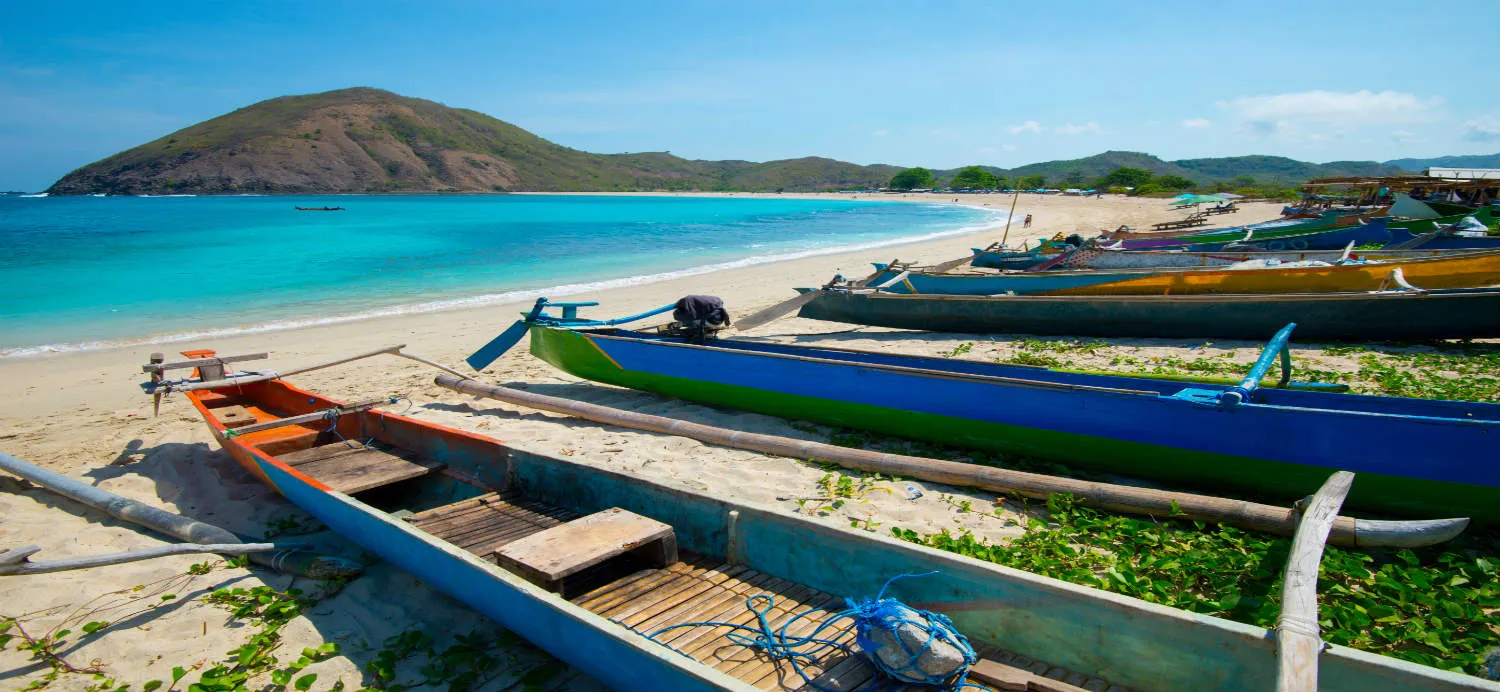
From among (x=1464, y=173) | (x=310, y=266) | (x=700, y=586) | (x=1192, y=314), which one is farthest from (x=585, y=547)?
(x=1464, y=173)

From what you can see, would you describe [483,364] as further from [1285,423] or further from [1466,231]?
[1466,231]

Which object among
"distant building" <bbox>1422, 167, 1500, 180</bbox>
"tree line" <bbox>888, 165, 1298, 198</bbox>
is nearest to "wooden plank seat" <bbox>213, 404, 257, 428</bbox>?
"tree line" <bbox>888, 165, 1298, 198</bbox>

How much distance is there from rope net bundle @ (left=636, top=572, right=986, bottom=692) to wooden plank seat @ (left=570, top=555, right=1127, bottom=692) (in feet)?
0.10

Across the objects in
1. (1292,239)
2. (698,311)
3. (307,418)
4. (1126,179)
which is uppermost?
(1126,179)

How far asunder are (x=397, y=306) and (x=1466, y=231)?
923 inches

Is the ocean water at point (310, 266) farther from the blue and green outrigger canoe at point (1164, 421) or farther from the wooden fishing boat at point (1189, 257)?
the blue and green outrigger canoe at point (1164, 421)

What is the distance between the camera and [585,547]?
390cm

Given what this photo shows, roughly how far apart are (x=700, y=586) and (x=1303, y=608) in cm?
272

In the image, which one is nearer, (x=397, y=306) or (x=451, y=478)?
(x=451, y=478)

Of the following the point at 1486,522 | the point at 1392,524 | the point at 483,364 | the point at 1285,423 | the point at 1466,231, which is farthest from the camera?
the point at 1466,231

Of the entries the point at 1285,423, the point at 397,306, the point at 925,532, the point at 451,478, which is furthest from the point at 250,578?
the point at 397,306

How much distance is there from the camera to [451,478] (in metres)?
5.72

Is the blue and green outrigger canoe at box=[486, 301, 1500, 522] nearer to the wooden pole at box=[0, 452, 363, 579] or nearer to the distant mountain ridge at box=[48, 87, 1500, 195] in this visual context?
the wooden pole at box=[0, 452, 363, 579]

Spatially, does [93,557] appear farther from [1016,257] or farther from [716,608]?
[1016,257]
